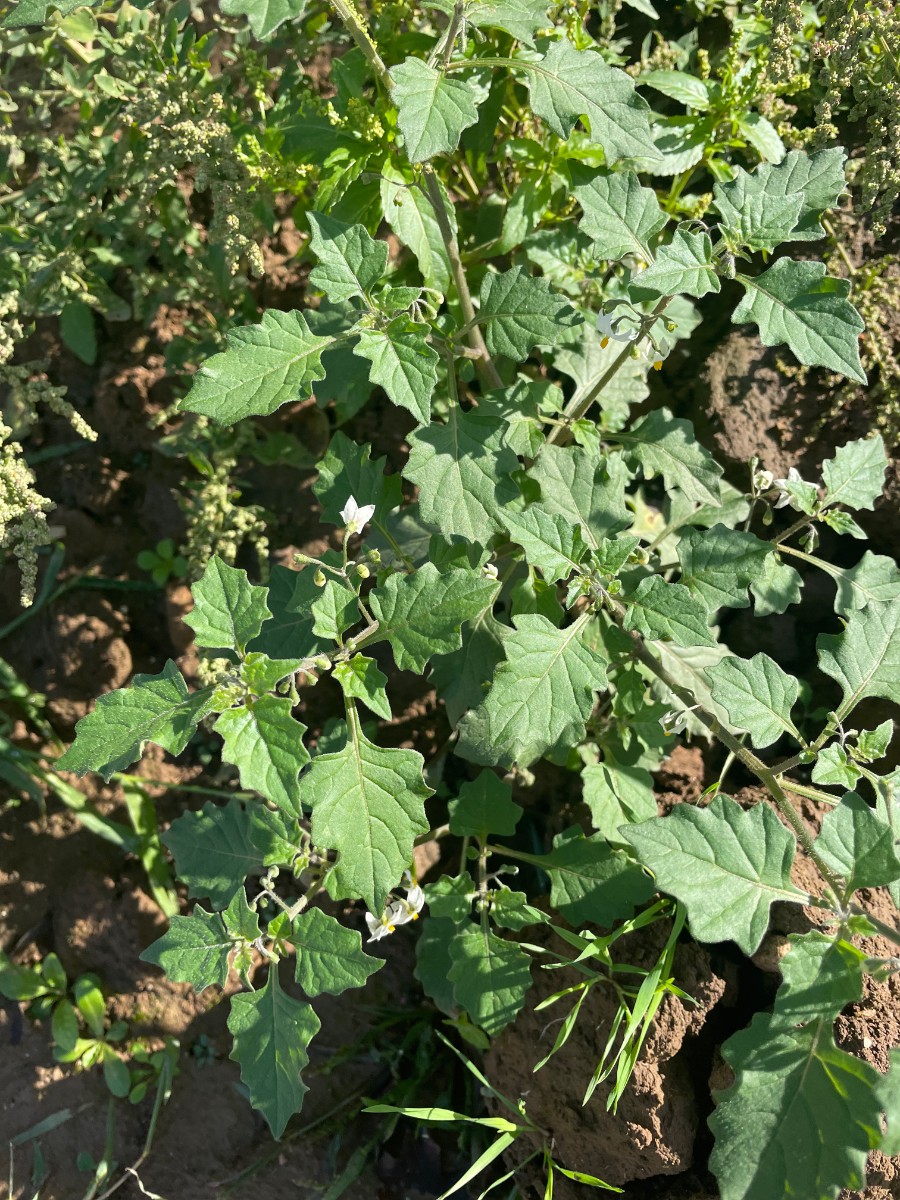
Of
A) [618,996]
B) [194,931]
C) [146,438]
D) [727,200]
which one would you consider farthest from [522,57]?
[618,996]

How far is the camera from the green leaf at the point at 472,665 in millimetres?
2449

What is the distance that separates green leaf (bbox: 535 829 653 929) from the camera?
2.46m

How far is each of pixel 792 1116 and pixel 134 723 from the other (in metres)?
1.53

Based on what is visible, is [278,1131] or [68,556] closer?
[278,1131]

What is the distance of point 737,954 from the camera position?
2.57 m

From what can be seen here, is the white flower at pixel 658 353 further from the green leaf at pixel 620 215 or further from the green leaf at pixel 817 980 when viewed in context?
the green leaf at pixel 817 980

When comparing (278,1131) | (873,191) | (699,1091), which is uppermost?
(873,191)

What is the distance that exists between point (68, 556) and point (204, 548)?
2.90 ft

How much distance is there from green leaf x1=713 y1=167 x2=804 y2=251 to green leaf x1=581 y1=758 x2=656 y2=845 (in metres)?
1.40

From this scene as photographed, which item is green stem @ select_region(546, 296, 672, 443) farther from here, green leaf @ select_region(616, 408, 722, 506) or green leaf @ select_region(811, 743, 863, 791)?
green leaf @ select_region(811, 743, 863, 791)

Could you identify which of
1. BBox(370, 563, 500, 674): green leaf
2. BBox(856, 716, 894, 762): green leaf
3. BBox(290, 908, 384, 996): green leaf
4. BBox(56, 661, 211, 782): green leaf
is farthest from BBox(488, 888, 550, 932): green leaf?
BBox(56, 661, 211, 782): green leaf

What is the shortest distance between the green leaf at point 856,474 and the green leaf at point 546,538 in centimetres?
73

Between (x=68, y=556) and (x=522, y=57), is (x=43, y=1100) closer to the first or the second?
(x=68, y=556)

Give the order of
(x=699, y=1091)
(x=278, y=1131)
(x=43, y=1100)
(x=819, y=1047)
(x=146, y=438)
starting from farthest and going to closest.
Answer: (x=146, y=438) < (x=43, y=1100) < (x=699, y=1091) < (x=278, y=1131) < (x=819, y=1047)
